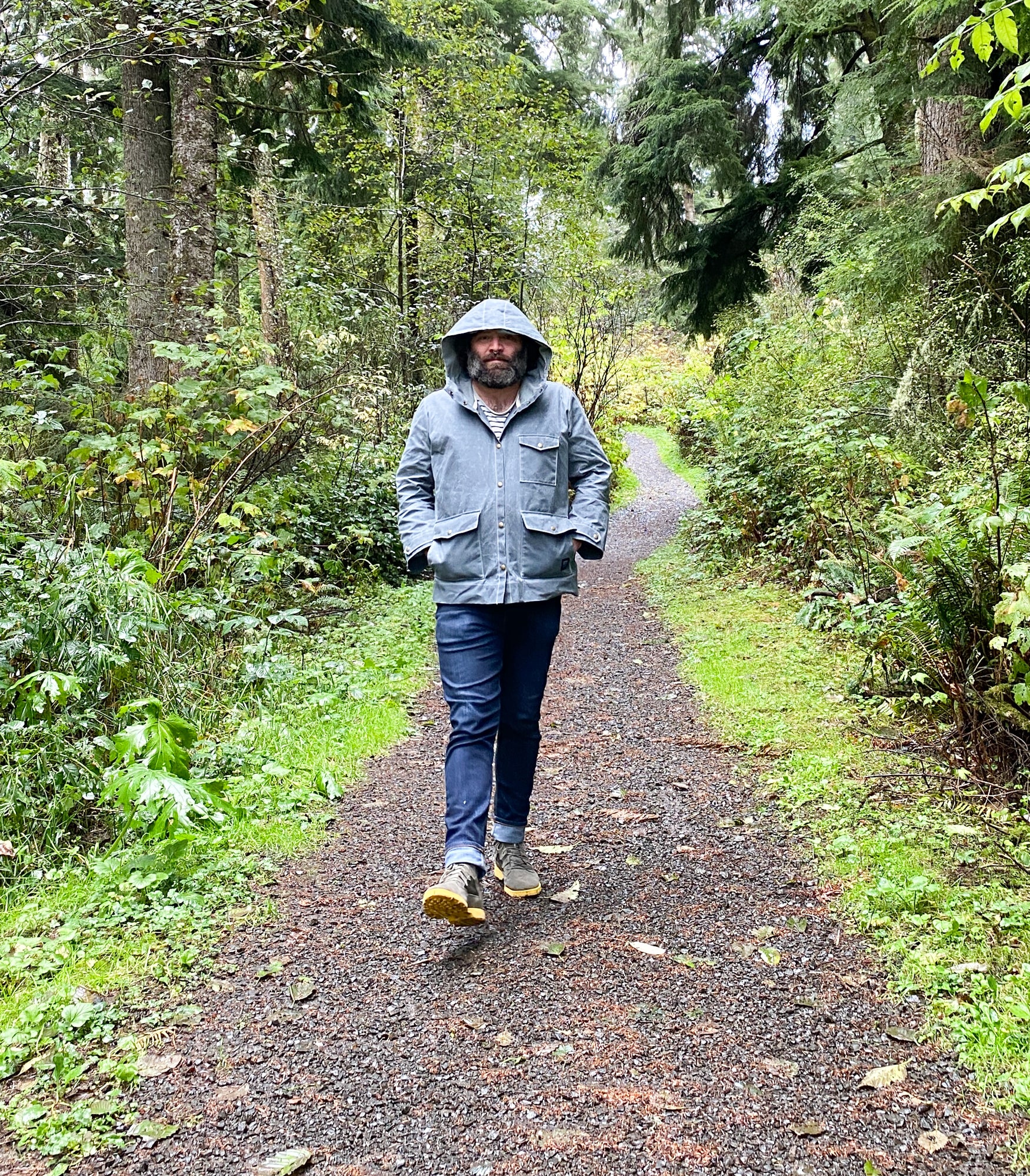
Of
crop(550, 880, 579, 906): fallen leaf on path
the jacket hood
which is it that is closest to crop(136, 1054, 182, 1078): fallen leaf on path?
crop(550, 880, 579, 906): fallen leaf on path

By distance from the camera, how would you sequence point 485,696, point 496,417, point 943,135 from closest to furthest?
point 485,696
point 496,417
point 943,135

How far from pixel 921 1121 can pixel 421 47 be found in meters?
12.2

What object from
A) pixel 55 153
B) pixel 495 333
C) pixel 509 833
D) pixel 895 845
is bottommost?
pixel 895 845

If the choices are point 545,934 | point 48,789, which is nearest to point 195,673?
point 48,789

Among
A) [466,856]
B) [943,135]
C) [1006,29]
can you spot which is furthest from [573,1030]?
[943,135]

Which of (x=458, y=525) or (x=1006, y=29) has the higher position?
(x=1006, y=29)

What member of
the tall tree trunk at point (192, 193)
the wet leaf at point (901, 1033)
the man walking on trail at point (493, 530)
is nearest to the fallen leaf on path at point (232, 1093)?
the man walking on trail at point (493, 530)

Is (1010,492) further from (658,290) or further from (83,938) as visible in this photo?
(658,290)

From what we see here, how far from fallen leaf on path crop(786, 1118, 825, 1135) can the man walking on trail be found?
1185 millimetres

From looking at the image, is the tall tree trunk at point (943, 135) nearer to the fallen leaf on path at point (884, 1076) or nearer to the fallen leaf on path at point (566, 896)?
the fallen leaf on path at point (566, 896)

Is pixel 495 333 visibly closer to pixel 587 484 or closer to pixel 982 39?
pixel 587 484

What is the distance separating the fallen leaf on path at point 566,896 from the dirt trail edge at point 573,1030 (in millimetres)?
35

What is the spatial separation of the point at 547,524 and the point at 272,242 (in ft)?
21.2

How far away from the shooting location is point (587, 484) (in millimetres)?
3547
